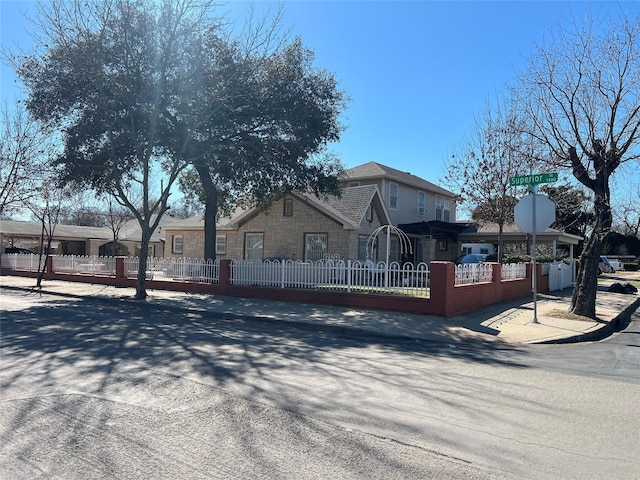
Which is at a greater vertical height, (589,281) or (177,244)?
(177,244)

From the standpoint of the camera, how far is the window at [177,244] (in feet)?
99.9

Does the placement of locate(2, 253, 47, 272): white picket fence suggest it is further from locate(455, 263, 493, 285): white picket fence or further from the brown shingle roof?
locate(455, 263, 493, 285): white picket fence

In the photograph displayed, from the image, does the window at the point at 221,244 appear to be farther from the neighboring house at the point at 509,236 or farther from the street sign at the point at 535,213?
the street sign at the point at 535,213

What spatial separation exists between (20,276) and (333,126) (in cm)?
2043

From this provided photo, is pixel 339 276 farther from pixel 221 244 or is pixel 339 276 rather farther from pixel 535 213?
pixel 221 244

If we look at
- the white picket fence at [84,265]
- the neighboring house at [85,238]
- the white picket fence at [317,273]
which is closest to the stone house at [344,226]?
the white picket fence at [317,273]

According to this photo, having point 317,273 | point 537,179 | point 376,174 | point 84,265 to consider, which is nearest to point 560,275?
point 376,174

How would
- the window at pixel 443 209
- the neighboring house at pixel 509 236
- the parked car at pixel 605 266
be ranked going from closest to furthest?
the neighboring house at pixel 509 236 → the window at pixel 443 209 → the parked car at pixel 605 266

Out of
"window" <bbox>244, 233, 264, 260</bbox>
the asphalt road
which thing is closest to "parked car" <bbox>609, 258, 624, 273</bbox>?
"window" <bbox>244, 233, 264, 260</bbox>

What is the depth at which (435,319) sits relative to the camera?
12.3 m

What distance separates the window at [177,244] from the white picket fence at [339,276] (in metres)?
13.6

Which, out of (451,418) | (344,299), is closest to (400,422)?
(451,418)

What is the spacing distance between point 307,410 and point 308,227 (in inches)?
738

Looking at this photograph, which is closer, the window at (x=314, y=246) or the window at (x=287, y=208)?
the window at (x=314, y=246)
